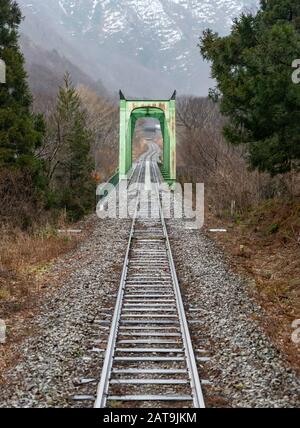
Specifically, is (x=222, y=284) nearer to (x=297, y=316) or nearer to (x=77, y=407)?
(x=297, y=316)

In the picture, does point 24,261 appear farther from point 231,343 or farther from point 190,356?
point 190,356

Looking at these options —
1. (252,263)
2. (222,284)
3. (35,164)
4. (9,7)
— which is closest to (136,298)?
(222,284)

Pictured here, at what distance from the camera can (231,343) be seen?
6.86 meters

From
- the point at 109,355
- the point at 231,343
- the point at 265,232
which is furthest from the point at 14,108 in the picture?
the point at 231,343

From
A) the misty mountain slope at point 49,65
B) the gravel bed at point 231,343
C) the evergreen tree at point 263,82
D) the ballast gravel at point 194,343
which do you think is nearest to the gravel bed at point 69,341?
the ballast gravel at point 194,343

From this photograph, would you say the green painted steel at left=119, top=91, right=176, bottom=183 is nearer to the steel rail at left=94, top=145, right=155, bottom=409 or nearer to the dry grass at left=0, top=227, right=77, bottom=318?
the dry grass at left=0, top=227, right=77, bottom=318

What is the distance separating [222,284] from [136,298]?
69.6 inches

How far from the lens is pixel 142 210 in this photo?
66.9 ft

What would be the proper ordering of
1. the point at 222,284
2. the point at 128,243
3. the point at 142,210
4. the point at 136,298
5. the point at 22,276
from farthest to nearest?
the point at 142,210 < the point at 128,243 < the point at 22,276 < the point at 222,284 < the point at 136,298

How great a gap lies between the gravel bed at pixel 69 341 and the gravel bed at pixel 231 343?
1346 millimetres

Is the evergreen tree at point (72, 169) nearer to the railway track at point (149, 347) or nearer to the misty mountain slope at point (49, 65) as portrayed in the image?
the railway track at point (149, 347)

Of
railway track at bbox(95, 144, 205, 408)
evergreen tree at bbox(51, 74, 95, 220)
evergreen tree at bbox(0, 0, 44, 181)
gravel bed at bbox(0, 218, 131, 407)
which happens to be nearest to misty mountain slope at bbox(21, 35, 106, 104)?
evergreen tree at bbox(51, 74, 95, 220)

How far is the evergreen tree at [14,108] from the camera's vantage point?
708 inches

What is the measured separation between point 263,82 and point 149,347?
5.92 metres
